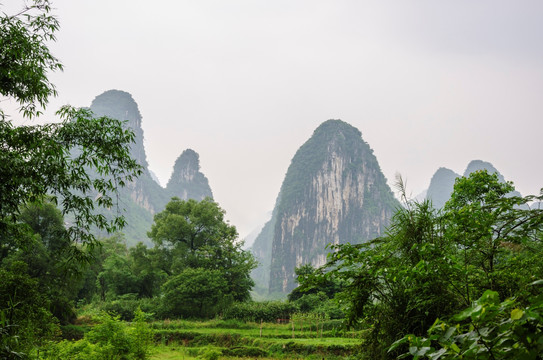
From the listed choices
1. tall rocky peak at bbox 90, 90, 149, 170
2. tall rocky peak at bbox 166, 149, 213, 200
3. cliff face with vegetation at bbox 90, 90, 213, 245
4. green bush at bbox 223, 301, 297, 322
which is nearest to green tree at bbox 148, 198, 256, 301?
green bush at bbox 223, 301, 297, 322

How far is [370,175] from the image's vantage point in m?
97.5

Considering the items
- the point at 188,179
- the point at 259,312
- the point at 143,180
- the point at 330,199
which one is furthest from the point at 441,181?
the point at 259,312

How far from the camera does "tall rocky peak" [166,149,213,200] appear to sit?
122m

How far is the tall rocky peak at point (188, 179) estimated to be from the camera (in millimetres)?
122000

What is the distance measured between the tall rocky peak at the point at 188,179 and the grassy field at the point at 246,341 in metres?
105

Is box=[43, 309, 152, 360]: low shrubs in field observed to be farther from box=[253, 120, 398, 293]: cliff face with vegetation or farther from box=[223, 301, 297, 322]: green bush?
box=[253, 120, 398, 293]: cliff face with vegetation

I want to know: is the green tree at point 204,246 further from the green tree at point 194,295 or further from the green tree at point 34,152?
the green tree at point 34,152

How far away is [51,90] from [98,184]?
73.1 inches

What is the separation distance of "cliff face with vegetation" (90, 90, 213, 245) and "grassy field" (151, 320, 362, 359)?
7456cm

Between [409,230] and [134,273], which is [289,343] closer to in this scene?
[409,230]

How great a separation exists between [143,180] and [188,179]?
1729cm

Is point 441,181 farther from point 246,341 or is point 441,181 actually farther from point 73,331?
point 73,331

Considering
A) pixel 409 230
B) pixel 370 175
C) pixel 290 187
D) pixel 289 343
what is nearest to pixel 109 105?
pixel 290 187

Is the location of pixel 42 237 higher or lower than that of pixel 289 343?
higher
